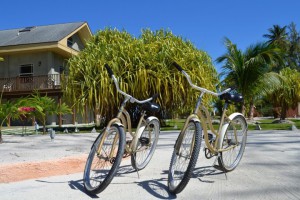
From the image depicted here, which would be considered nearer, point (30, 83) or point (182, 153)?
point (182, 153)

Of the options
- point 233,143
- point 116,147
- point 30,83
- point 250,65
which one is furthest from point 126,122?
point 30,83

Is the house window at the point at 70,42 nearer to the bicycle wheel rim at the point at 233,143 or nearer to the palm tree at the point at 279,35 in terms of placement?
the bicycle wheel rim at the point at 233,143

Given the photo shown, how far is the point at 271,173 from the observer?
3.65m

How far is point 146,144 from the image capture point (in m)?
3.92

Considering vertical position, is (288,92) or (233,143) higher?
(288,92)

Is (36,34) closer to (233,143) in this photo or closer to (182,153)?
(233,143)

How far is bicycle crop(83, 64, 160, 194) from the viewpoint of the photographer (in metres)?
2.91

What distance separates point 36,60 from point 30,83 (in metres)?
1.84

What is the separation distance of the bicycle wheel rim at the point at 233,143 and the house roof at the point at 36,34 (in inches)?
731

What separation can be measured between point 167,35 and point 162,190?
12382 millimetres

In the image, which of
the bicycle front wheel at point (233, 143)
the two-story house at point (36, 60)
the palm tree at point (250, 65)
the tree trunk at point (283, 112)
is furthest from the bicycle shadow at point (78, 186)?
the tree trunk at point (283, 112)

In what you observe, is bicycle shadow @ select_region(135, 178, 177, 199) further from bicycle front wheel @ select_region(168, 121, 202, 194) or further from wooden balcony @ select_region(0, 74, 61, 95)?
wooden balcony @ select_region(0, 74, 61, 95)

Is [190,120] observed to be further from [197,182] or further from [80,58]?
[80,58]

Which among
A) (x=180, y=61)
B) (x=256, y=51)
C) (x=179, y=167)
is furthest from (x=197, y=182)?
(x=256, y=51)
